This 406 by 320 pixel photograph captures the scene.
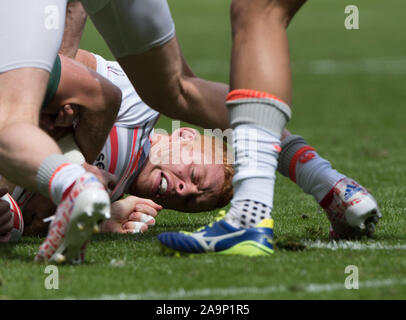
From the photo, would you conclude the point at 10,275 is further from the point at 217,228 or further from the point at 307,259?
the point at 307,259

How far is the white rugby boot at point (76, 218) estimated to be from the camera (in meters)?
3.24

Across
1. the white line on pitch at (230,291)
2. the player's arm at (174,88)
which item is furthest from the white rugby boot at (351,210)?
the white line on pitch at (230,291)

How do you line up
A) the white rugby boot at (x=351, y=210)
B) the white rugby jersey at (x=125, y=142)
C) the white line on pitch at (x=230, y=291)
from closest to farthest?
the white line on pitch at (x=230, y=291) < the white rugby boot at (x=351, y=210) < the white rugby jersey at (x=125, y=142)

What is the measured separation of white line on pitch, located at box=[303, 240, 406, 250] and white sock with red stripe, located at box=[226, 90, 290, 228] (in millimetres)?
536

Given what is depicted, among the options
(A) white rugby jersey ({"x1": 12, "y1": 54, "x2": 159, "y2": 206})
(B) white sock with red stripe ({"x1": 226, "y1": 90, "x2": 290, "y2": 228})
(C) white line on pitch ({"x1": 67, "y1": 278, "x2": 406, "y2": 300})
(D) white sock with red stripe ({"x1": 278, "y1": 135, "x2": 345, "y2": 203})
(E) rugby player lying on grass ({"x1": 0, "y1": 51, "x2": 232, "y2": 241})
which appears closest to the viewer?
(C) white line on pitch ({"x1": 67, "y1": 278, "x2": 406, "y2": 300})

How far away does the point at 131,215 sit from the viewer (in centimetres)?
523

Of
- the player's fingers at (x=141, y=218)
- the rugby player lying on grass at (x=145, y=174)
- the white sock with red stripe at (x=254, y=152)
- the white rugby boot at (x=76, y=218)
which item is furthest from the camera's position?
the player's fingers at (x=141, y=218)

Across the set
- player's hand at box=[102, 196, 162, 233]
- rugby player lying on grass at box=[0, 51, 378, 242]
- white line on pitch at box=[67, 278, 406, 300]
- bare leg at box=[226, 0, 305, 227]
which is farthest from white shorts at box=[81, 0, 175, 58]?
white line on pitch at box=[67, 278, 406, 300]

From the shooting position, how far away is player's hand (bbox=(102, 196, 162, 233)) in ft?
16.5

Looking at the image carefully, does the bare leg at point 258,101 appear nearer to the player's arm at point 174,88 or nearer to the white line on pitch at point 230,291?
the white line on pitch at point 230,291

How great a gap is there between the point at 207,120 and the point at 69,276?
1.60m

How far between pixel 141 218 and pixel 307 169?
4.19ft

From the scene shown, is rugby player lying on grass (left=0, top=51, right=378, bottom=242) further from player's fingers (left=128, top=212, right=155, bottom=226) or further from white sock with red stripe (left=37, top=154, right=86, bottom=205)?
white sock with red stripe (left=37, top=154, right=86, bottom=205)
